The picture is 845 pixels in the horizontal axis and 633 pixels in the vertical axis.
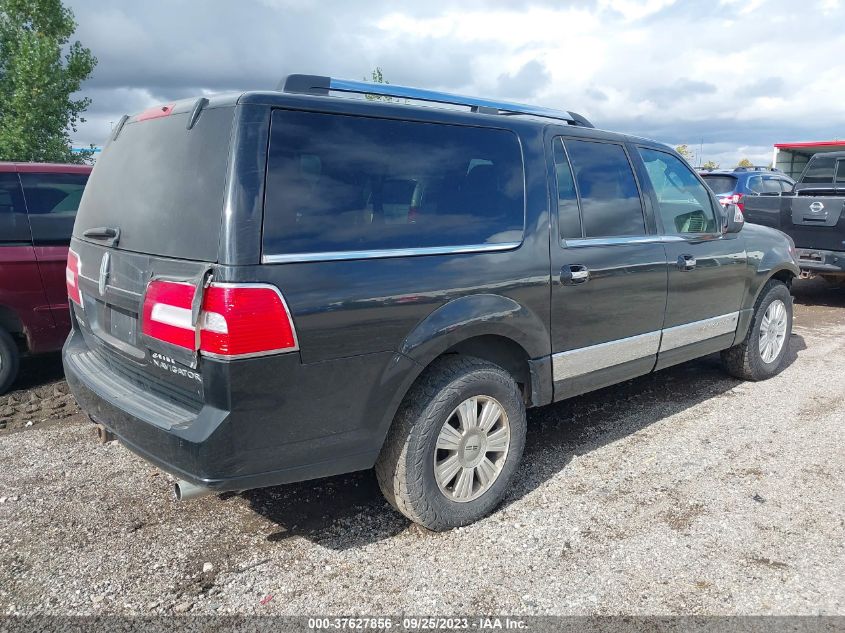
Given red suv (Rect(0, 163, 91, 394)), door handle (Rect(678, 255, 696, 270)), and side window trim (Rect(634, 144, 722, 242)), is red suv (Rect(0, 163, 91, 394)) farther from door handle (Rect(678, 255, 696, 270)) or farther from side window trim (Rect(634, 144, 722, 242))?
door handle (Rect(678, 255, 696, 270))

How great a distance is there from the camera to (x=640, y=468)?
12.5ft

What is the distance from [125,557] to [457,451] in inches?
62.2

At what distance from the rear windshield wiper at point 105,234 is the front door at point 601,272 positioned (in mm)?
2114

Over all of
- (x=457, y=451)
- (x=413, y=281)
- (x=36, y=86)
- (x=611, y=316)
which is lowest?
(x=457, y=451)

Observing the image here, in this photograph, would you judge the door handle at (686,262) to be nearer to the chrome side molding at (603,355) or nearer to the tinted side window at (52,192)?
the chrome side molding at (603,355)

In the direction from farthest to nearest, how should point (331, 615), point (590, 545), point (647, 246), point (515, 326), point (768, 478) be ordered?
point (647, 246) < point (768, 478) < point (515, 326) < point (590, 545) < point (331, 615)

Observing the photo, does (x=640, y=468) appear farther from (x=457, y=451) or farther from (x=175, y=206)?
(x=175, y=206)

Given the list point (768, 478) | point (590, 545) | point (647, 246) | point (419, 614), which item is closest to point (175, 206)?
point (419, 614)

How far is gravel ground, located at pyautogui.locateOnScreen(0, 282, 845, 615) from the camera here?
8.64ft

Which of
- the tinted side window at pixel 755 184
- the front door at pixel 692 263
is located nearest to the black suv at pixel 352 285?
the front door at pixel 692 263

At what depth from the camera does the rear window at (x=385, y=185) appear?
245cm

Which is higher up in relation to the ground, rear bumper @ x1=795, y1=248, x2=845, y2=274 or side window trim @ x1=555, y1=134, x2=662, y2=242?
side window trim @ x1=555, y1=134, x2=662, y2=242

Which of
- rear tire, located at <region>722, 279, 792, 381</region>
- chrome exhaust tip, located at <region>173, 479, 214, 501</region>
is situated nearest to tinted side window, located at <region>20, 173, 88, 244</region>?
chrome exhaust tip, located at <region>173, 479, 214, 501</region>

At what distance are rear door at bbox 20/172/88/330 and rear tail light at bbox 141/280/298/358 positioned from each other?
3194 millimetres
